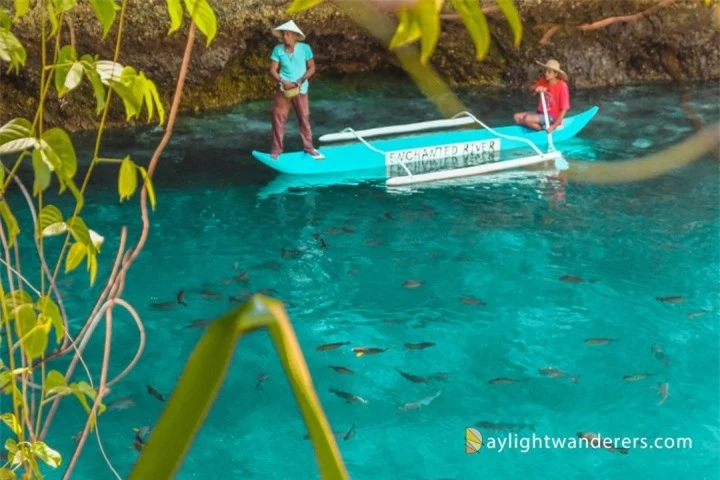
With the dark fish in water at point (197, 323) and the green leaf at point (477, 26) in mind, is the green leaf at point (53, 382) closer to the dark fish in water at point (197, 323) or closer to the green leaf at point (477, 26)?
the green leaf at point (477, 26)

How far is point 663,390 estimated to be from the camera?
17.3ft

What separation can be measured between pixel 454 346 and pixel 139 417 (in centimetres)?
175

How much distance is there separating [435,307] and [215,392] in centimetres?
585

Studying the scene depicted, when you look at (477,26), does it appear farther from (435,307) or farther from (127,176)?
(435,307)

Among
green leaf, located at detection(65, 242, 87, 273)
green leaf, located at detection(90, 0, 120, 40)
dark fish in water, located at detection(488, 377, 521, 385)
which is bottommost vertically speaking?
dark fish in water, located at detection(488, 377, 521, 385)

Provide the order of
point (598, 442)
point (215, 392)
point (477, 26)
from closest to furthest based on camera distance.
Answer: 1. point (215, 392)
2. point (477, 26)
3. point (598, 442)

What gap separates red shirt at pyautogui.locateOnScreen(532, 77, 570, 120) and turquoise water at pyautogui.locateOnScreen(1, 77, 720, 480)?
442mm

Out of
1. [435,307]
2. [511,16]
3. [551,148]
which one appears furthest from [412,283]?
[511,16]

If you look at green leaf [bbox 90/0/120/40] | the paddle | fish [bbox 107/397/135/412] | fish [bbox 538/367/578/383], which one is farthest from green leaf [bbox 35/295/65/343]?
the paddle

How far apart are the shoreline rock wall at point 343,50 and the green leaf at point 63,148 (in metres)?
7.48

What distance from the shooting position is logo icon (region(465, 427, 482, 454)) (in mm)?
4820

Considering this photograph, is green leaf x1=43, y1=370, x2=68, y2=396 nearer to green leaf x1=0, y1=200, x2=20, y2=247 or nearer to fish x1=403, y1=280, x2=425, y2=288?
green leaf x1=0, y1=200, x2=20, y2=247

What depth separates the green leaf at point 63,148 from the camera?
175cm

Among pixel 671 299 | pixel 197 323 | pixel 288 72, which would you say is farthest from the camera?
pixel 288 72
